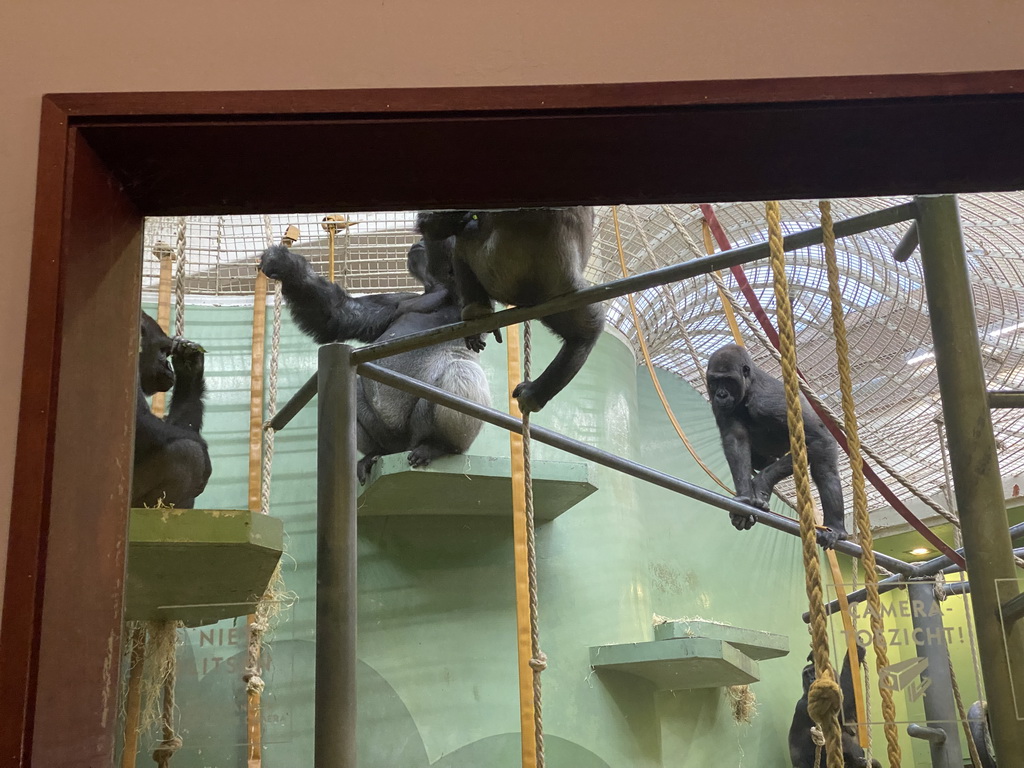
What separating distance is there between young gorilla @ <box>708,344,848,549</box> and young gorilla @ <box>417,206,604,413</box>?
47.2 inches

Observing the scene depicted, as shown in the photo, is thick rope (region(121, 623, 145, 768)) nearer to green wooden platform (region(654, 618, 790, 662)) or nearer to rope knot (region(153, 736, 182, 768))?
rope knot (region(153, 736, 182, 768))

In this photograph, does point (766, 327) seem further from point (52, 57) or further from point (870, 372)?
point (870, 372)

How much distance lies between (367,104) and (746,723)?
366 cm

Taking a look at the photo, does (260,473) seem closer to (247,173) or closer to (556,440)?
(556,440)

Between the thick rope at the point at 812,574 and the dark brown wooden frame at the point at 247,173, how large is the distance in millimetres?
121

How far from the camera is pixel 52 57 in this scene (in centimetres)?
A: 73

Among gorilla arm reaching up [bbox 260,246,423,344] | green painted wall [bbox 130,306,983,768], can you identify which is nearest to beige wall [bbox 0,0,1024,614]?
gorilla arm reaching up [bbox 260,246,423,344]

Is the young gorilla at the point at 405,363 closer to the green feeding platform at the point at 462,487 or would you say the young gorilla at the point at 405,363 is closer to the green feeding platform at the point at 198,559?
the green feeding platform at the point at 462,487

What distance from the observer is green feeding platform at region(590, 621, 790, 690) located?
2980mm

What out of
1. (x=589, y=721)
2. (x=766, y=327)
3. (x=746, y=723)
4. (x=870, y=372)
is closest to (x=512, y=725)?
(x=589, y=721)

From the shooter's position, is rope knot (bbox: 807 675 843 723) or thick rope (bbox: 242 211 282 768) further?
thick rope (bbox: 242 211 282 768)

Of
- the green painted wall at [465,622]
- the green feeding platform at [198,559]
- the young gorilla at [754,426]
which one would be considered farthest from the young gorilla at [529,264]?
the green painted wall at [465,622]

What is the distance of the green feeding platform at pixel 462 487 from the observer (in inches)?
106

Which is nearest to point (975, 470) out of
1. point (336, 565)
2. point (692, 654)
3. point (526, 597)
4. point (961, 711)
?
point (961, 711)
